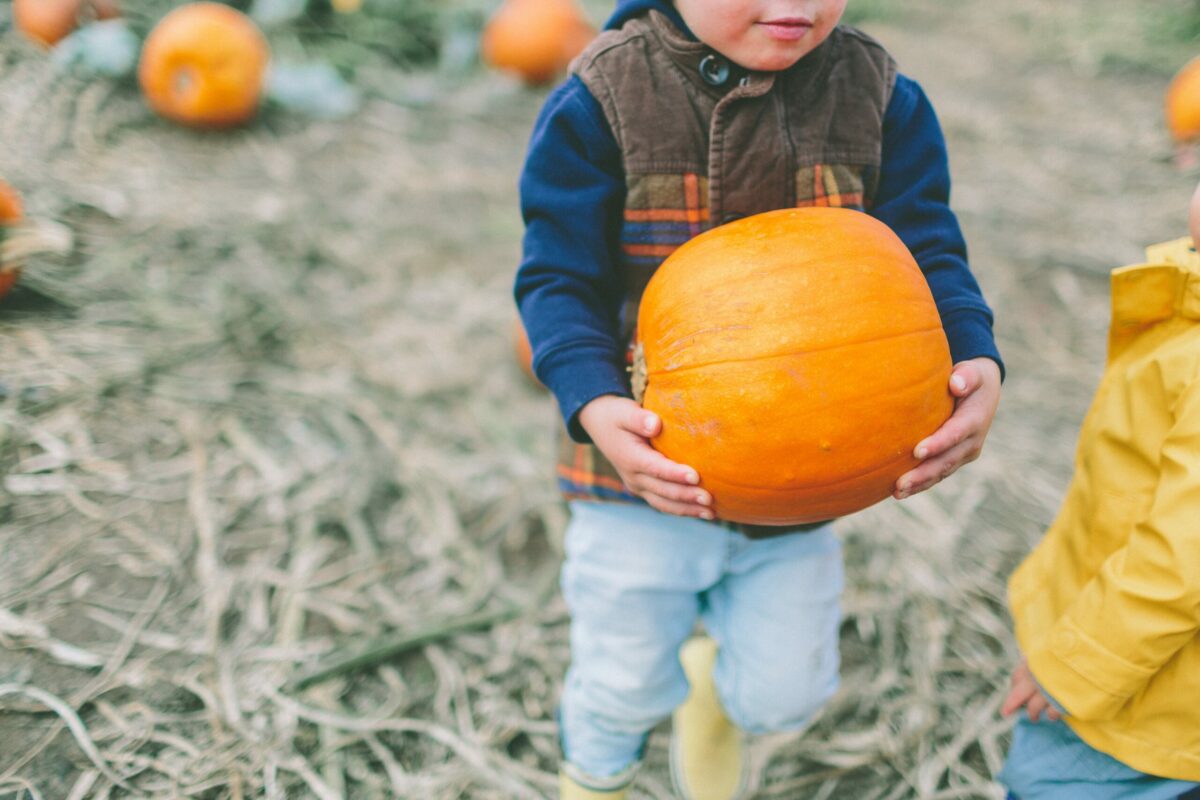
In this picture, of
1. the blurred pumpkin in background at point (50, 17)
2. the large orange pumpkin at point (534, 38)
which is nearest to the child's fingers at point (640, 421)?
the blurred pumpkin in background at point (50, 17)

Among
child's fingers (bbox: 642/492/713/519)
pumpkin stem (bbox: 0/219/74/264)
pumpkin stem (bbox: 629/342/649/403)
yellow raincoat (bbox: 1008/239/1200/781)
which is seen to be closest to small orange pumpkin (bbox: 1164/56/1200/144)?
yellow raincoat (bbox: 1008/239/1200/781)

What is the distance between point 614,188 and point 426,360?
7.59 feet

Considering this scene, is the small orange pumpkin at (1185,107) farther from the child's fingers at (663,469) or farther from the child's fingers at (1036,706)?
the child's fingers at (663,469)

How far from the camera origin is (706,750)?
8.30ft

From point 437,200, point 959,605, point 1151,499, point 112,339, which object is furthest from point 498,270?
point 1151,499

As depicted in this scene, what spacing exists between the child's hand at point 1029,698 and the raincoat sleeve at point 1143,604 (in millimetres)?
114

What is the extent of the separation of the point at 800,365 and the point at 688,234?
0.46 meters

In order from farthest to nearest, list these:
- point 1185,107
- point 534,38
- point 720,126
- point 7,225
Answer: point 534,38
point 1185,107
point 7,225
point 720,126

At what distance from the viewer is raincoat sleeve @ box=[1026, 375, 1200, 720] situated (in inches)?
64.9

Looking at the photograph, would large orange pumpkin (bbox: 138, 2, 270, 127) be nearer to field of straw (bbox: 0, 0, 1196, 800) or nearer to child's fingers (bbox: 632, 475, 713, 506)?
→ field of straw (bbox: 0, 0, 1196, 800)

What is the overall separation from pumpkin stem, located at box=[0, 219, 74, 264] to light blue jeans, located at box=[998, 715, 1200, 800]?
3657 millimetres

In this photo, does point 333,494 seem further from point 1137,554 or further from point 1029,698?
point 1137,554

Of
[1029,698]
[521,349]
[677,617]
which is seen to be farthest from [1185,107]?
[677,617]

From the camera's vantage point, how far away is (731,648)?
90.2 inches
